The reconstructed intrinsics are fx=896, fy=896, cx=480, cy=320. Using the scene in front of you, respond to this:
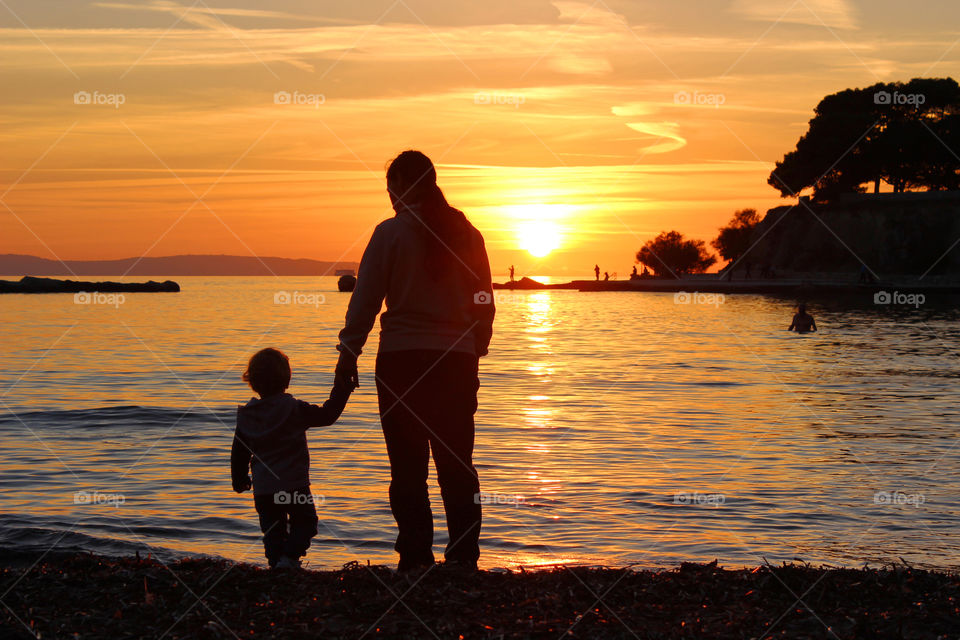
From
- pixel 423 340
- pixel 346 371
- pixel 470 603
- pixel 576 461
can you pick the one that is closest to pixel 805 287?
pixel 576 461

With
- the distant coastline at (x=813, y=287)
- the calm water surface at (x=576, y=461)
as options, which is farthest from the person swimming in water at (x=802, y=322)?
the distant coastline at (x=813, y=287)

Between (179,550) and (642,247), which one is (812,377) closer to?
(179,550)

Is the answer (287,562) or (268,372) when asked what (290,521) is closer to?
(287,562)

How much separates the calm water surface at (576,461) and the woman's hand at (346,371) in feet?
7.21

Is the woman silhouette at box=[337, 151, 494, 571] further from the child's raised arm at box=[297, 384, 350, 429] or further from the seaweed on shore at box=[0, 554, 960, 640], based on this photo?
the seaweed on shore at box=[0, 554, 960, 640]

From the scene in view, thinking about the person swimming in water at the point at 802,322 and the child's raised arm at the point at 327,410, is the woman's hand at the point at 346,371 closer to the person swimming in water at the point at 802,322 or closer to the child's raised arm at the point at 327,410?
the child's raised arm at the point at 327,410

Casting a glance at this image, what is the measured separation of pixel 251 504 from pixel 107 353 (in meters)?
21.4

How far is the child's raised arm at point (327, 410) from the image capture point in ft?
17.2

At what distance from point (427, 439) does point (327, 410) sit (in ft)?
2.14

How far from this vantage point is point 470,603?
14.6 ft

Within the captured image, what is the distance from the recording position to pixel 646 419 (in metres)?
14.5

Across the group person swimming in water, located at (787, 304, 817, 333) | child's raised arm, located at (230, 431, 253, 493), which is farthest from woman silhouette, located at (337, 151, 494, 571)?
person swimming in water, located at (787, 304, 817, 333)

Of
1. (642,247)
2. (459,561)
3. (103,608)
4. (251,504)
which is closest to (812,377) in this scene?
(251,504)

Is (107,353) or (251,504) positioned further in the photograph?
(107,353)
